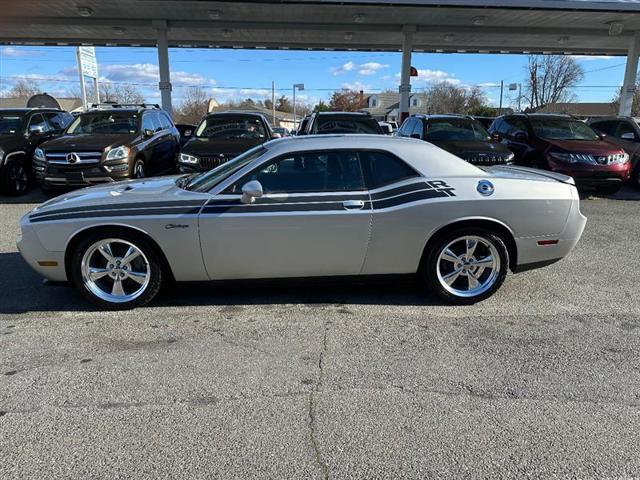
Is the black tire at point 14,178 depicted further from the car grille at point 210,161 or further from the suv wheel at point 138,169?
the car grille at point 210,161

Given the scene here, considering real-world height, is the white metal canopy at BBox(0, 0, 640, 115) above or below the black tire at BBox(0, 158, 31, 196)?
above

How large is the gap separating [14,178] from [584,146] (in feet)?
38.3

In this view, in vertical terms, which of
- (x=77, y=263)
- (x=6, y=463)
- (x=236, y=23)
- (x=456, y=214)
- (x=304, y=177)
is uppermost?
(x=236, y=23)

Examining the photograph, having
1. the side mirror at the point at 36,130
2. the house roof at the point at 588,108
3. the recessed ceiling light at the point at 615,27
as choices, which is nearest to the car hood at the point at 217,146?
the side mirror at the point at 36,130

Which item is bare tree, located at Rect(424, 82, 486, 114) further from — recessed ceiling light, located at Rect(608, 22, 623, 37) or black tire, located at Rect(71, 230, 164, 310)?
black tire, located at Rect(71, 230, 164, 310)

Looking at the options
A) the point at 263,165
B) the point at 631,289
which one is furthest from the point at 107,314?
the point at 631,289

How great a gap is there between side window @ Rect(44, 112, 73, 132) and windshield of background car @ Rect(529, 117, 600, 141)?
1132cm

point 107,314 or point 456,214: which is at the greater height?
point 456,214

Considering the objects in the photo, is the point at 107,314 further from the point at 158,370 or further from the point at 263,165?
the point at 263,165

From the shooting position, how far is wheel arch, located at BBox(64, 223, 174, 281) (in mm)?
4336

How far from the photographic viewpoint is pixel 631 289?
509 centimetres

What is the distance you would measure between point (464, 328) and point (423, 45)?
879 inches

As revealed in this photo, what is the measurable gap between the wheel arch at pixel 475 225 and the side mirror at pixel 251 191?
62.1 inches

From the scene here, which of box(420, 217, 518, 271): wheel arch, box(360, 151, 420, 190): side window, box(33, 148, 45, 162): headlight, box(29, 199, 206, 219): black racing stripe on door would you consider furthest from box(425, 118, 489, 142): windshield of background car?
box(33, 148, 45, 162): headlight
